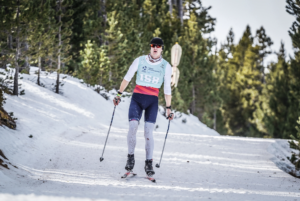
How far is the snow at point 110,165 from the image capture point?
4254mm

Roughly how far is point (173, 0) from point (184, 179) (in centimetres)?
3813

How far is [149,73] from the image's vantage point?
5402 millimetres

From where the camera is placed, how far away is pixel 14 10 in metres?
11.5

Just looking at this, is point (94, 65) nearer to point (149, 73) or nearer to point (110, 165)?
point (110, 165)

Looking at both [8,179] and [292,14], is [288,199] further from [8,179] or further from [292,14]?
[292,14]

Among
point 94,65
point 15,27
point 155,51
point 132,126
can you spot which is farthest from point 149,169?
point 94,65

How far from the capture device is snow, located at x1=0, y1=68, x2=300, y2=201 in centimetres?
425

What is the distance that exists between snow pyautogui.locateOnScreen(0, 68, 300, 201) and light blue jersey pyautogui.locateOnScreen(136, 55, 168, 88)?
176 cm

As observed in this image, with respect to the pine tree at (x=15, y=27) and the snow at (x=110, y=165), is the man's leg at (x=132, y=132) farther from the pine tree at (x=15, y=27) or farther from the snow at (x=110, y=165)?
the pine tree at (x=15, y=27)

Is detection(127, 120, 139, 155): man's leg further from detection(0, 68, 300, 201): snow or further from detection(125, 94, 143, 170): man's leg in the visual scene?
detection(0, 68, 300, 201): snow

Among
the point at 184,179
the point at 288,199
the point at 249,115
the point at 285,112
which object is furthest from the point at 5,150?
the point at 249,115

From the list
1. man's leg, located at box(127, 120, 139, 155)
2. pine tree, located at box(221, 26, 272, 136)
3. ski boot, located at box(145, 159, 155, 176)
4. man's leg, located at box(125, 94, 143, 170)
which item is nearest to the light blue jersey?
man's leg, located at box(125, 94, 143, 170)

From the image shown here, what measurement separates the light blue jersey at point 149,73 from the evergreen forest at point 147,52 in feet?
14.0

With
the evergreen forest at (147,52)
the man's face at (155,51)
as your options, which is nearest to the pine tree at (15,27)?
the evergreen forest at (147,52)
